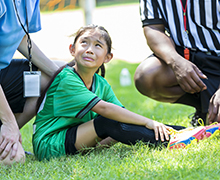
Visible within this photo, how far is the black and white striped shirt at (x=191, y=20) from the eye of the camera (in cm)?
268

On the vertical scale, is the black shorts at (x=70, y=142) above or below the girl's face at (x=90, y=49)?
below

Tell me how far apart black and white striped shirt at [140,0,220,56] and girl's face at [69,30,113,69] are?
562mm

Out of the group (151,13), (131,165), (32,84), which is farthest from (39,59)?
(131,165)

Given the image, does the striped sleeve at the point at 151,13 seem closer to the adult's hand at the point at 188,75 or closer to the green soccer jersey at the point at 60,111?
the adult's hand at the point at 188,75

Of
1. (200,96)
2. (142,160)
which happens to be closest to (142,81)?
(200,96)

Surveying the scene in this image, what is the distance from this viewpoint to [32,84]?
90.7 inches

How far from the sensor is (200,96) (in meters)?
2.61

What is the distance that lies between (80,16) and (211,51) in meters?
13.3

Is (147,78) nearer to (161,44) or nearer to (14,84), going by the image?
(161,44)

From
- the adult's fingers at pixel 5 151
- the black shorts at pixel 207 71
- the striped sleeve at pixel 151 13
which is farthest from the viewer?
the striped sleeve at pixel 151 13

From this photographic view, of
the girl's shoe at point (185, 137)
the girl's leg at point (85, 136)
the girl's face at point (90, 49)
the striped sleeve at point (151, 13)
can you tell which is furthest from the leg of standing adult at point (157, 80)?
the girl's leg at point (85, 136)

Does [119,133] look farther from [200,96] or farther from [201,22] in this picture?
[201,22]

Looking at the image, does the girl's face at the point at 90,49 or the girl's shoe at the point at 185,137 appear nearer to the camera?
the girl's shoe at the point at 185,137

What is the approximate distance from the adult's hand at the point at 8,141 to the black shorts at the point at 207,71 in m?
1.38
